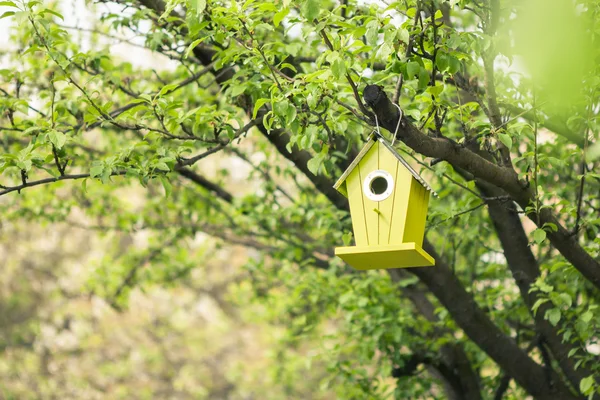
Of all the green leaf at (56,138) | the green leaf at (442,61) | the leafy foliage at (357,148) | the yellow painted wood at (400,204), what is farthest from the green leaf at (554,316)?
the green leaf at (56,138)

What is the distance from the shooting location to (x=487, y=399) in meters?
5.00

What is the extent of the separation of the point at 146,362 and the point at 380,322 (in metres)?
11.9

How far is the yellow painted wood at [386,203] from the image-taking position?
8.14 feet

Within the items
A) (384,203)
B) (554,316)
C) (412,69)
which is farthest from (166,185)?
(554,316)

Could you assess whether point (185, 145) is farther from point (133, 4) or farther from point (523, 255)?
point (523, 255)

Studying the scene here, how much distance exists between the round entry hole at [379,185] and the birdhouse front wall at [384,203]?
78 millimetres

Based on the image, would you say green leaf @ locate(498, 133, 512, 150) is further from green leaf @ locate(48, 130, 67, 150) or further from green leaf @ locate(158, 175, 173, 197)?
green leaf @ locate(48, 130, 67, 150)

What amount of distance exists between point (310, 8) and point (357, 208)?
0.73 metres

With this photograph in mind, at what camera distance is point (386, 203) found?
250 cm

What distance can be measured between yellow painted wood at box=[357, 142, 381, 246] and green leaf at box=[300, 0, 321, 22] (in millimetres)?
526

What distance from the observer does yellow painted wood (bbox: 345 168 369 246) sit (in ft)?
8.37

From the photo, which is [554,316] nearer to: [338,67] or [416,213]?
[416,213]

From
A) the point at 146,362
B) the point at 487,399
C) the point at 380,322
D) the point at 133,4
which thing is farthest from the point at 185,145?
the point at 146,362

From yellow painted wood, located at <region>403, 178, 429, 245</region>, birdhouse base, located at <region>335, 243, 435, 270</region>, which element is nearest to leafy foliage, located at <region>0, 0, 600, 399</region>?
yellow painted wood, located at <region>403, 178, 429, 245</region>
